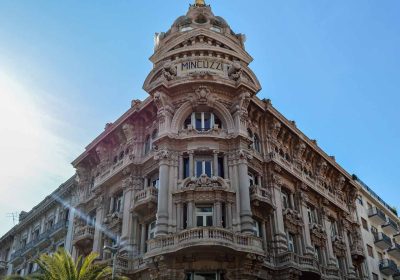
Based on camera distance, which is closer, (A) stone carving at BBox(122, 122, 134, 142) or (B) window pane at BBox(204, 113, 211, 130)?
(B) window pane at BBox(204, 113, 211, 130)

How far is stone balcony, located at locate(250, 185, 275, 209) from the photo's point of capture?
2798 centimetres

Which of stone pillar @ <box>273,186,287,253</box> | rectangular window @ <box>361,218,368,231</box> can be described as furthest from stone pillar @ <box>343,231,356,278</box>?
stone pillar @ <box>273,186,287,253</box>

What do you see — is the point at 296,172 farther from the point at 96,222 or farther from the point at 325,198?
the point at 96,222

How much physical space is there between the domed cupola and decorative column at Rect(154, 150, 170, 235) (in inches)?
201

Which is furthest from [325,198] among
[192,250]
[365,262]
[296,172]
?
[192,250]

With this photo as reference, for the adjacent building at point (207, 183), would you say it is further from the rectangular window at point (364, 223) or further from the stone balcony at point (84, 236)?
the rectangular window at point (364, 223)

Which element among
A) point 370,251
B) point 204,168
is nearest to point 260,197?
point 204,168

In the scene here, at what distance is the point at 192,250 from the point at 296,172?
518 inches

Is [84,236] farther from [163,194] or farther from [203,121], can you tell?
[203,121]

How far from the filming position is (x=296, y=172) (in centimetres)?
3438

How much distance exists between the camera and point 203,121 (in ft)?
99.8

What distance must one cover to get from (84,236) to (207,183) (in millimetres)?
11529

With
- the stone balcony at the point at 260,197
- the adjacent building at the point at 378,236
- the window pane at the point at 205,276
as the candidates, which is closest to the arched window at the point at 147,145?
the stone balcony at the point at 260,197

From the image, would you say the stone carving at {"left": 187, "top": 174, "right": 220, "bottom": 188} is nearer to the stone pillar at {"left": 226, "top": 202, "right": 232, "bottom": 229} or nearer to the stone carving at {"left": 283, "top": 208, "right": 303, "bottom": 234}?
the stone pillar at {"left": 226, "top": 202, "right": 232, "bottom": 229}
